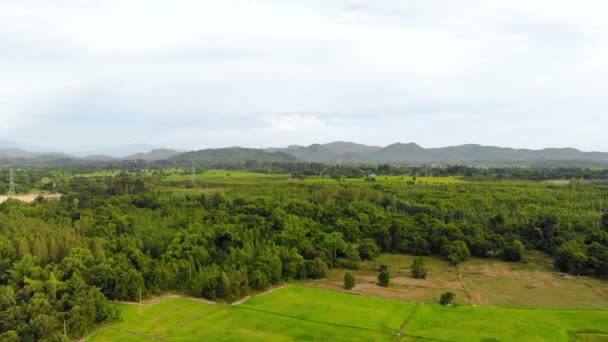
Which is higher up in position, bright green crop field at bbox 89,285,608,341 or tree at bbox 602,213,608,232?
tree at bbox 602,213,608,232

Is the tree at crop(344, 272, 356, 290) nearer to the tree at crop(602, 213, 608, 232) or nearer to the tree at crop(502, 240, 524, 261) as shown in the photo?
the tree at crop(502, 240, 524, 261)

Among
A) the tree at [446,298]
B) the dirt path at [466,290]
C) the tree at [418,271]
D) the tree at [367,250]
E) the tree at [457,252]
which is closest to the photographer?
the tree at [446,298]

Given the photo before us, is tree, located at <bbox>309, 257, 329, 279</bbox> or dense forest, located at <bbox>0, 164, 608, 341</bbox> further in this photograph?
tree, located at <bbox>309, 257, 329, 279</bbox>

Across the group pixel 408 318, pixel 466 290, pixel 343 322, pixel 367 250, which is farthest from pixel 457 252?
pixel 343 322

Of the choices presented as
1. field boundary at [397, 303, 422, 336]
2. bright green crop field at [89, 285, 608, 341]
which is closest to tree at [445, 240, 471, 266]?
bright green crop field at [89, 285, 608, 341]

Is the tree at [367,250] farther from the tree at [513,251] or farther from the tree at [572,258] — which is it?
the tree at [572,258]

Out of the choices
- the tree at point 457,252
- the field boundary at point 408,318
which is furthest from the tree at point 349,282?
the tree at point 457,252
